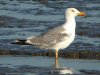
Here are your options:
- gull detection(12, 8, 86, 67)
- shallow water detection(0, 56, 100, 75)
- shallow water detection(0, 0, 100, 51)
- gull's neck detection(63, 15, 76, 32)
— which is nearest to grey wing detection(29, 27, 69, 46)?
gull detection(12, 8, 86, 67)

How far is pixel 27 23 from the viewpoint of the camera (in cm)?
2123

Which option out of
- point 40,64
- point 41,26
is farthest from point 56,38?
point 41,26

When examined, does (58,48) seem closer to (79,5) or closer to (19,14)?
(19,14)

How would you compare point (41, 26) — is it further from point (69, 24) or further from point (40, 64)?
point (40, 64)

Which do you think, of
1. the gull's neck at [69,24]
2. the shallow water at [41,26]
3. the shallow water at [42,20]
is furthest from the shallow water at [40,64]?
the shallow water at [42,20]

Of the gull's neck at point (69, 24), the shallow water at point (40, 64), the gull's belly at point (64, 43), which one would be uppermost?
the gull's neck at point (69, 24)

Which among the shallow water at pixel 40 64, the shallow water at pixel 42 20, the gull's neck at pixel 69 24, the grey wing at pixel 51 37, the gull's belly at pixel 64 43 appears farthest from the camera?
the shallow water at pixel 42 20

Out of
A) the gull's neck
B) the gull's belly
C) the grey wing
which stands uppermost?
the gull's neck

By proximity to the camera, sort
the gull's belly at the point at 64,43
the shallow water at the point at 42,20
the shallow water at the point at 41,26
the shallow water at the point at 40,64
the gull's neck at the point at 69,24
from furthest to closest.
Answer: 1. the shallow water at the point at 42,20
2. the gull's neck at the point at 69,24
3. the gull's belly at the point at 64,43
4. the shallow water at the point at 41,26
5. the shallow water at the point at 40,64

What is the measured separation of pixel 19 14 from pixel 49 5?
3.41 meters

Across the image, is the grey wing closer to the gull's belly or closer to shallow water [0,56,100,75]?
the gull's belly

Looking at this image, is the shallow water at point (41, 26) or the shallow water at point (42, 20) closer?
the shallow water at point (41, 26)

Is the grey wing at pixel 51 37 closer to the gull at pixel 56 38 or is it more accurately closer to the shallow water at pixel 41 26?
the gull at pixel 56 38

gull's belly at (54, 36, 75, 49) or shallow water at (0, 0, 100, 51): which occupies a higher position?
gull's belly at (54, 36, 75, 49)
